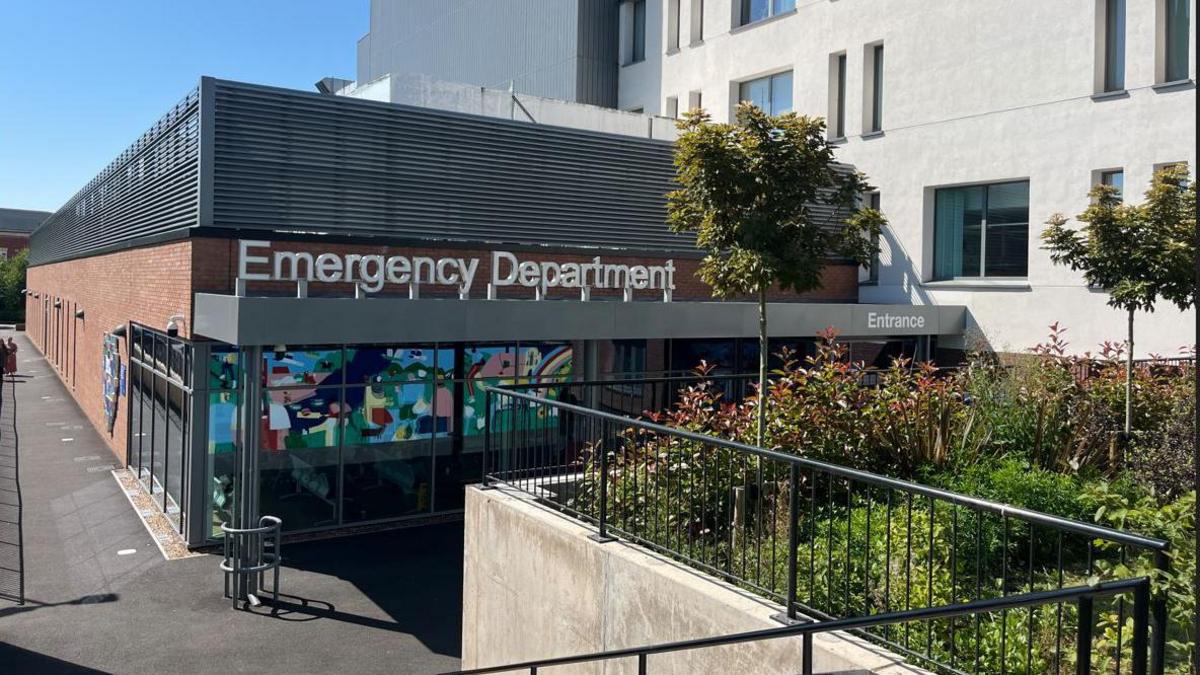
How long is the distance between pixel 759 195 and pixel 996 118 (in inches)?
482

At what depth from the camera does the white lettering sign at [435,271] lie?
13.9 metres

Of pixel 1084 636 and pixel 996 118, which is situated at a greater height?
pixel 996 118

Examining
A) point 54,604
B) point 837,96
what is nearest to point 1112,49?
point 837,96

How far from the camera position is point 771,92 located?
953 inches

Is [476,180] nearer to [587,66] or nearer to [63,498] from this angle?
[63,498]

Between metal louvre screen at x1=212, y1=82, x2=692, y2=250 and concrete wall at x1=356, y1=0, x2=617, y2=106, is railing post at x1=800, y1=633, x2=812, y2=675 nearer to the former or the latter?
metal louvre screen at x1=212, y1=82, x2=692, y2=250

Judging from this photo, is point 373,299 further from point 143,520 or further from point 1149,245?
point 1149,245

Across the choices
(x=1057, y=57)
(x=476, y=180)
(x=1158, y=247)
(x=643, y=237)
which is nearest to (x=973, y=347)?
(x=1057, y=57)

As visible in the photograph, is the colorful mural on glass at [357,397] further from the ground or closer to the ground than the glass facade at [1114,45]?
closer to the ground

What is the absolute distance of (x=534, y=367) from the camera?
16938mm

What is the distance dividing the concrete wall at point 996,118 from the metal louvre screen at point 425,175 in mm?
5259

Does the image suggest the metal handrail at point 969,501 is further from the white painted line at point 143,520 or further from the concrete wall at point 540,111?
the concrete wall at point 540,111

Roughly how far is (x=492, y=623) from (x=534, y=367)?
28.9ft

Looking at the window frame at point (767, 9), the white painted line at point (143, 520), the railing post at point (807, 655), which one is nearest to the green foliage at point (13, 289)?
the white painted line at point (143, 520)
